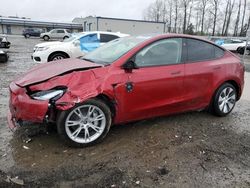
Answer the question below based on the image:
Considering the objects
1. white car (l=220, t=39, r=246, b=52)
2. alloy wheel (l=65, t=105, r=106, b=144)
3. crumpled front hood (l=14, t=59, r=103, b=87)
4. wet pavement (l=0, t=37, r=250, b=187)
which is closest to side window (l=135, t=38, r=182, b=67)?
crumpled front hood (l=14, t=59, r=103, b=87)

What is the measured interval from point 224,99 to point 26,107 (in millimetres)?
3612

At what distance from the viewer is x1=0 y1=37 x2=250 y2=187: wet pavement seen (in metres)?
2.97

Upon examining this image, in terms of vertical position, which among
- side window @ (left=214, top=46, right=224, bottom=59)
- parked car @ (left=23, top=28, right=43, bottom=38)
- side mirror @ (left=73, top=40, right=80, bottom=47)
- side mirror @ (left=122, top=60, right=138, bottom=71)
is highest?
side window @ (left=214, top=46, right=224, bottom=59)

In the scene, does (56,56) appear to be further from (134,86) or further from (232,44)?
(232,44)

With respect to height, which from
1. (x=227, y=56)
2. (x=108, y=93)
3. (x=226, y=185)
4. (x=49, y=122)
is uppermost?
(x=227, y=56)

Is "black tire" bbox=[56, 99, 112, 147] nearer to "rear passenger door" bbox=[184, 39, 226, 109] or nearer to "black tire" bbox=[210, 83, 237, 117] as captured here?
"rear passenger door" bbox=[184, 39, 226, 109]

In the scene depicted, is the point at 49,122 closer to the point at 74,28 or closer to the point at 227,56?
the point at 227,56

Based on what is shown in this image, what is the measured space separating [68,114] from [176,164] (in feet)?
5.06

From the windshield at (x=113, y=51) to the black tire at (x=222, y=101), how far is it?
1791 mm

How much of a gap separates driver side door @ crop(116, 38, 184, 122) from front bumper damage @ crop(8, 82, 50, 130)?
3.43 ft

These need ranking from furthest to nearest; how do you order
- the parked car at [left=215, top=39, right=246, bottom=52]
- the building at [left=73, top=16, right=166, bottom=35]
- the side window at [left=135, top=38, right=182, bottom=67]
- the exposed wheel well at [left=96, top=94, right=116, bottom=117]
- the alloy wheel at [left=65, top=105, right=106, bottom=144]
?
the building at [left=73, top=16, right=166, bottom=35] → the parked car at [left=215, top=39, right=246, bottom=52] → the side window at [left=135, top=38, right=182, bottom=67] → the exposed wheel well at [left=96, top=94, right=116, bottom=117] → the alloy wheel at [left=65, top=105, right=106, bottom=144]

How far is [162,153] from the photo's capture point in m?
3.59

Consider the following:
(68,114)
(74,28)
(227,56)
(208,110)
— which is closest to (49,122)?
(68,114)

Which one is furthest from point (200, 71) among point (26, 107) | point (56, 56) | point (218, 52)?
point (56, 56)
